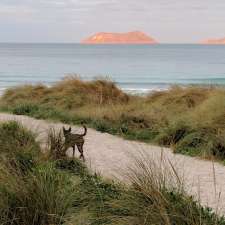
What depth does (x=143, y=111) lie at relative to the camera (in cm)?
1156

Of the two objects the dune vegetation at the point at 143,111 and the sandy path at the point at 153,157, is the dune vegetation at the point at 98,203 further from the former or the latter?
the dune vegetation at the point at 143,111

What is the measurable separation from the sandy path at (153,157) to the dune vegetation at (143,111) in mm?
348

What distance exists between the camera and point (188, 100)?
12828 mm

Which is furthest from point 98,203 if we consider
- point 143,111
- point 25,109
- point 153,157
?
point 25,109

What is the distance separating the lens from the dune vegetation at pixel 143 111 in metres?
8.98

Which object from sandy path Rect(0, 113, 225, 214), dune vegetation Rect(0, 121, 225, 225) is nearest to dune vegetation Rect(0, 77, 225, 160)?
sandy path Rect(0, 113, 225, 214)

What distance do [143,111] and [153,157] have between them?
4.07 metres

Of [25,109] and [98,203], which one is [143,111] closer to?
[25,109]

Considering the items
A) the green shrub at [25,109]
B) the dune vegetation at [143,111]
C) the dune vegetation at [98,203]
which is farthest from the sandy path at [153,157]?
the green shrub at [25,109]

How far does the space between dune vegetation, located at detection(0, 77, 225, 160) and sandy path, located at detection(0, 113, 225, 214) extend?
0.35 m

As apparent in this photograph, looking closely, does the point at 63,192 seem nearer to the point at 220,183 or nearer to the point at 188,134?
the point at 220,183

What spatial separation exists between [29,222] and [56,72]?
37528mm

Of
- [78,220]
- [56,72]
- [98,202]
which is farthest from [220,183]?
[56,72]

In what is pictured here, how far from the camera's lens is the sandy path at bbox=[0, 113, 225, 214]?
576cm
